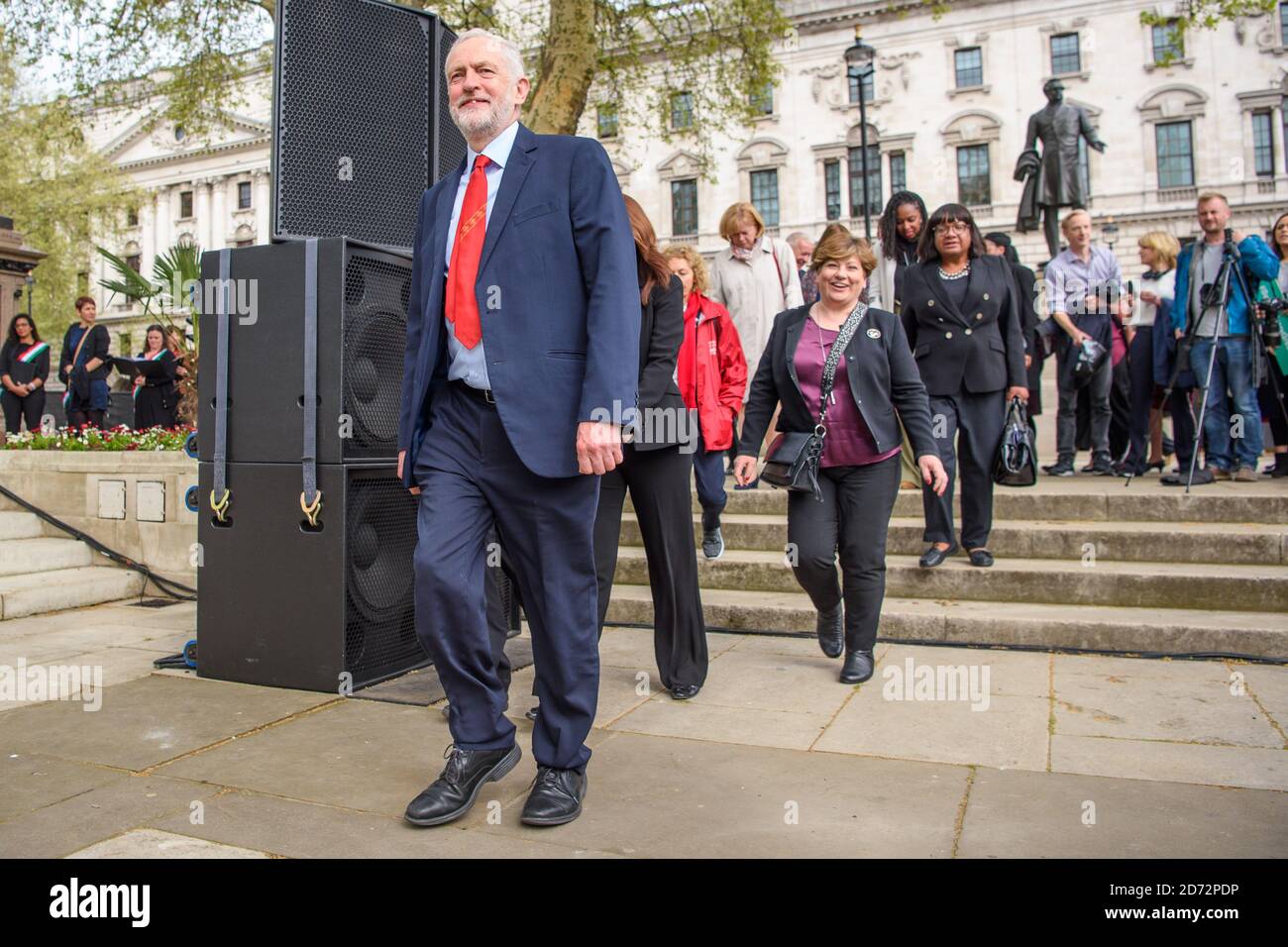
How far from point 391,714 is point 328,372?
5.05 ft

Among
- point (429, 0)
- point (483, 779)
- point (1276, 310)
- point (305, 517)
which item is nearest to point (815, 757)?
point (483, 779)

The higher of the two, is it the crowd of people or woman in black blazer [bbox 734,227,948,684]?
the crowd of people

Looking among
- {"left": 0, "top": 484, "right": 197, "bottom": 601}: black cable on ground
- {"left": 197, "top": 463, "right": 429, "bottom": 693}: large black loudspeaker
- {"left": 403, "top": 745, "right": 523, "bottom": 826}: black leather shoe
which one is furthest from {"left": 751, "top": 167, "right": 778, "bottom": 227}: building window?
{"left": 403, "top": 745, "right": 523, "bottom": 826}: black leather shoe

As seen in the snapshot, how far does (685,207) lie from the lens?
50.4 meters

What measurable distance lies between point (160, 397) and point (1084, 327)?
10970 mm

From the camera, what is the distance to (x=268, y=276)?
16.0ft

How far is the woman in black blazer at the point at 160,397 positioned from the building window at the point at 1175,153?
4119 centimetres

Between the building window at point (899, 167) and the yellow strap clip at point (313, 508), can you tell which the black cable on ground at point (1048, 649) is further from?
the building window at point (899, 167)

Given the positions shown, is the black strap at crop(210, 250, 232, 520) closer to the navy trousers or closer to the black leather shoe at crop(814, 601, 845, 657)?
the navy trousers

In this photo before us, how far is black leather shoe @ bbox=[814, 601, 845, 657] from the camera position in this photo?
5250 mm

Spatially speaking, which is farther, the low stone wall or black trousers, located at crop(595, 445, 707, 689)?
the low stone wall

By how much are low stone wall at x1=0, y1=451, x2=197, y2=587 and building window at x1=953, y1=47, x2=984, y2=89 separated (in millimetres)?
44006

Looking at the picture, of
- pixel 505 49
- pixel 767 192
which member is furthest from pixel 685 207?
pixel 505 49

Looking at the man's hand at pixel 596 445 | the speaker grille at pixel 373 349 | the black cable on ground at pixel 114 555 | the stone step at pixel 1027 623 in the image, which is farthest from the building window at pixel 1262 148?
the man's hand at pixel 596 445
